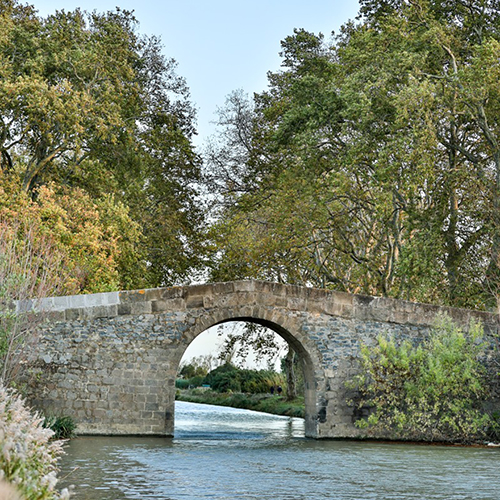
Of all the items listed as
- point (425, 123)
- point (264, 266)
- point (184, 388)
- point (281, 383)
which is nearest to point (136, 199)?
point (264, 266)

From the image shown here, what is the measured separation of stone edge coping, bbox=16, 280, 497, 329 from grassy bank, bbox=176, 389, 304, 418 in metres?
10.5

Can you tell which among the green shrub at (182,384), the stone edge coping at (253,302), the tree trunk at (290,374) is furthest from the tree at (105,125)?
the green shrub at (182,384)

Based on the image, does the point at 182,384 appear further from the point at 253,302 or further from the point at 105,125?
the point at 253,302

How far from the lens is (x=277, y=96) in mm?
29031

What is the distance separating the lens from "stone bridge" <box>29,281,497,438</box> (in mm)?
15852

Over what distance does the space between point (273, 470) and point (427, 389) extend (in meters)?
6.61

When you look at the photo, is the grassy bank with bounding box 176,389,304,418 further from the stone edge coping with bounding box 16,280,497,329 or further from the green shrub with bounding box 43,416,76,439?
the green shrub with bounding box 43,416,76,439

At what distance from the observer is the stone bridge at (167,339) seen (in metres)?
15.9

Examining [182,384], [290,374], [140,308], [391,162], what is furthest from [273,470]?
[182,384]

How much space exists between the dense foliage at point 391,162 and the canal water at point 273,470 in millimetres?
6986

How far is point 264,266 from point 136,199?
5381 millimetres

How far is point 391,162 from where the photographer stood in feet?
65.6

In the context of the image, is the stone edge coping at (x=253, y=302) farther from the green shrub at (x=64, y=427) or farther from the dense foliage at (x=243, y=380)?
the dense foliage at (x=243, y=380)

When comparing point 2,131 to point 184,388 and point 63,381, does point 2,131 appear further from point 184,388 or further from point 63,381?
point 184,388
